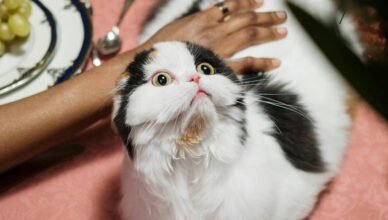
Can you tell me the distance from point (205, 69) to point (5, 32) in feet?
2.19

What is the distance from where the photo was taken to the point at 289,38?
2.94 ft

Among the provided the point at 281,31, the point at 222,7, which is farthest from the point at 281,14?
the point at 222,7

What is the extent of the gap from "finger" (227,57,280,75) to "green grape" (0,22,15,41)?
24.1 inches

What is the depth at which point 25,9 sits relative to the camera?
0.99 m

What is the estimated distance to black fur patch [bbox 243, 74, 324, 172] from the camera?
29.0 inches

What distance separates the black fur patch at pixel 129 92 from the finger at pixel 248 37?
1.14 feet

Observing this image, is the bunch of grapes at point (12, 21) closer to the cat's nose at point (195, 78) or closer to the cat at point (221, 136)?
the cat at point (221, 136)

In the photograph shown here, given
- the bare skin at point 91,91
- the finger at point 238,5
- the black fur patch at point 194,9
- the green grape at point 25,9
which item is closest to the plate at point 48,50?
the green grape at point 25,9

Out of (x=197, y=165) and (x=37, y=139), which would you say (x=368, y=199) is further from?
(x=37, y=139)

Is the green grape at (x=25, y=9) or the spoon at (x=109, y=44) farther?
the spoon at (x=109, y=44)

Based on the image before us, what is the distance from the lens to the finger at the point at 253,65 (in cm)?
80

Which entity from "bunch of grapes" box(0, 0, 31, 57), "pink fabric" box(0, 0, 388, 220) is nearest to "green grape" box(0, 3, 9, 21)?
"bunch of grapes" box(0, 0, 31, 57)

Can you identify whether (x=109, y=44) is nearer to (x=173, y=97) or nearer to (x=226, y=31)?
(x=226, y=31)

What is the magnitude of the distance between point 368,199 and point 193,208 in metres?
0.49
